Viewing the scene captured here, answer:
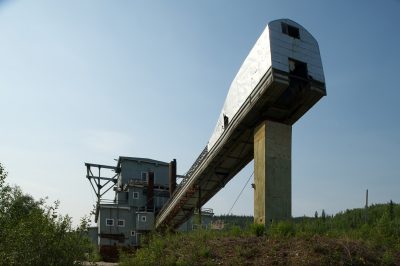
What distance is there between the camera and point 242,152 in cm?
2238

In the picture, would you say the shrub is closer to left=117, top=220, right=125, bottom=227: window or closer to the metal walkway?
the metal walkway

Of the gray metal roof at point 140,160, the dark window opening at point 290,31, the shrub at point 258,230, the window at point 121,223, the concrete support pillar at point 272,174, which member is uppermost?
the dark window opening at point 290,31

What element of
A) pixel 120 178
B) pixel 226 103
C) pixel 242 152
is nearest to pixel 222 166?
pixel 242 152

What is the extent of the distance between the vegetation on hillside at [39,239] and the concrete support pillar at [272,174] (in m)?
6.85

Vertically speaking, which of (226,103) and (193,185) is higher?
(226,103)

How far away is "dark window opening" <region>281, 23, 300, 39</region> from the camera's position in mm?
Result: 17641

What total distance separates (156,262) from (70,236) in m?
2.66

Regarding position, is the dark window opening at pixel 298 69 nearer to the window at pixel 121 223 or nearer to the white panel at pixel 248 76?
the white panel at pixel 248 76

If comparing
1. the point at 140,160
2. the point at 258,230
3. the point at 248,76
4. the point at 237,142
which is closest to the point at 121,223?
the point at 140,160

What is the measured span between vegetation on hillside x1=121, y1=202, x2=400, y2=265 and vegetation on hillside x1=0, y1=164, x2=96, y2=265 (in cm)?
223

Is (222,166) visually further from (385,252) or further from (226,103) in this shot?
(385,252)

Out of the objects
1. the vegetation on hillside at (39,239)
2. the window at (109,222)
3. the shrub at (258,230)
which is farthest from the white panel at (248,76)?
the window at (109,222)

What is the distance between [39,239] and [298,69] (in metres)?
11.8

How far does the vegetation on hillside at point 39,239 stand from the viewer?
11023mm
